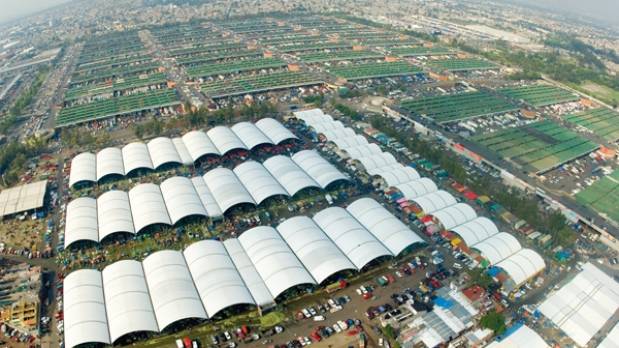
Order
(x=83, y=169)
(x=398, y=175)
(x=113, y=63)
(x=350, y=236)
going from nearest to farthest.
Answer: (x=350, y=236) < (x=398, y=175) < (x=83, y=169) < (x=113, y=63)

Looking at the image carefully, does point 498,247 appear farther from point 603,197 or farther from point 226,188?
point 226,188

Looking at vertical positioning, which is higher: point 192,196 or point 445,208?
point 192,196

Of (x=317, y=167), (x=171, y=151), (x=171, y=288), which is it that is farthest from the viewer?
(x=171, y=151)

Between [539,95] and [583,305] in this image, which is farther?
[539,95]

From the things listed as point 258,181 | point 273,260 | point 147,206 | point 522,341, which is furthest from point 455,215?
point 147,206

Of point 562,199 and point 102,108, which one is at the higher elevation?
point 102,108

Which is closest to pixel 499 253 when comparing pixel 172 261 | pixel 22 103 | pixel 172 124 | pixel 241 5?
pixel 172 261

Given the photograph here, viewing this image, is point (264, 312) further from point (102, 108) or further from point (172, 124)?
point (102, 108)
